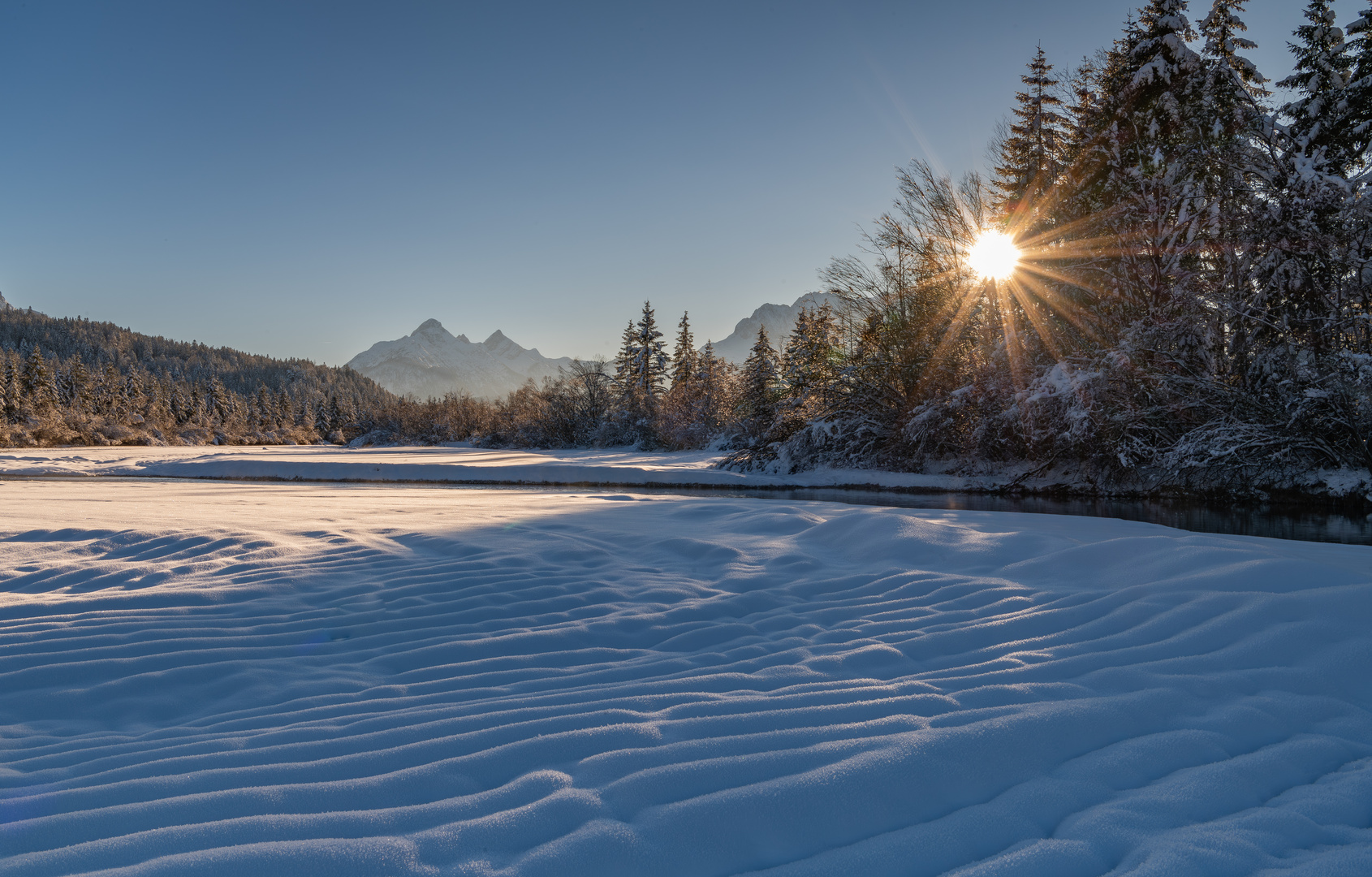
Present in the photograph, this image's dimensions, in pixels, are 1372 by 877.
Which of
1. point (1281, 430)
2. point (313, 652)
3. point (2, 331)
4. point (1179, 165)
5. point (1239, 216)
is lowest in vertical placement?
point (313, 652)

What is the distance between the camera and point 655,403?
3183 centimetres

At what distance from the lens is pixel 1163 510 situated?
31.9ft

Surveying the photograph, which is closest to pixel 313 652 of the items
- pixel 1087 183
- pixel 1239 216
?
pixel 1239 216

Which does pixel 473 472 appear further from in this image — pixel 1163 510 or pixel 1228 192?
pixel 1228 192

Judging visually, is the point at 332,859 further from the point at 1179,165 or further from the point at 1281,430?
the point at 1179,165

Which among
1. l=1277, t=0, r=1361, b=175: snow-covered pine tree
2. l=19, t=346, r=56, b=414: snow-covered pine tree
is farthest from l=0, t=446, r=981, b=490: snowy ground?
l=19, t=346, r=56, b=414: snow-covered pine tree

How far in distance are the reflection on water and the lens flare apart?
559 cm

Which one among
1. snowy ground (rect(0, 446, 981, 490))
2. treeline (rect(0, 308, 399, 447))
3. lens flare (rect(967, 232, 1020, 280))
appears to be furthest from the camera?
treeline (rect(0, 308, 399, 447))

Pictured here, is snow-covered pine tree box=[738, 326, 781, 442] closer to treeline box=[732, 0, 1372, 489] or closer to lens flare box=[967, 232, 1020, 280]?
treeline box=[732, 0, 1372, 489]

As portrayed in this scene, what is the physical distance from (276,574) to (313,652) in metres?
1.54

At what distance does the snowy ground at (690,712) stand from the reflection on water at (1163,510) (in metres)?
3.45

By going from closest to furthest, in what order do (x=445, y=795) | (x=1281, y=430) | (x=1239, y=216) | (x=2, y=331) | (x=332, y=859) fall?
1. (x=332, y=859)
2. (x=445, y=795)
3. (x=1281, y=430)
4. (x=1239, y=216)
5. (x=2, y=331)

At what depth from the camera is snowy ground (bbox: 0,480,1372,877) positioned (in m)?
1.50

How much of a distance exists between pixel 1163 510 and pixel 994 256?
7491 millimetres
